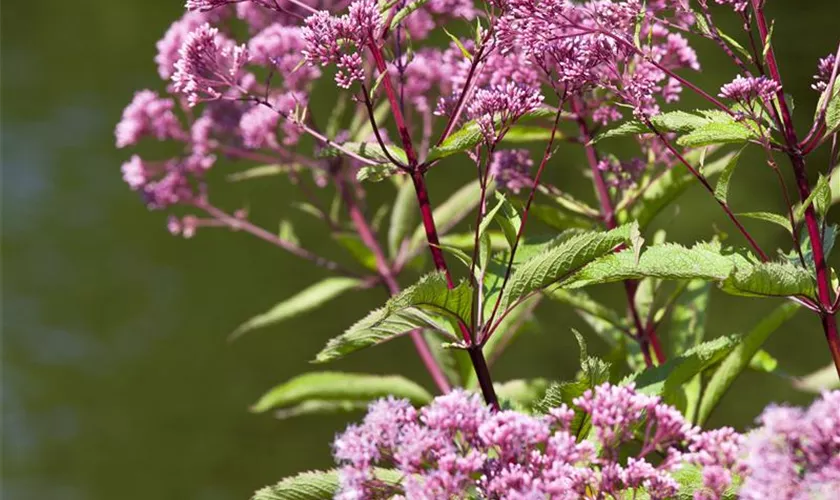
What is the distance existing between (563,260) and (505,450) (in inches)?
5.7

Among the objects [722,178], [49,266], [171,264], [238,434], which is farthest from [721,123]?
[49,266]

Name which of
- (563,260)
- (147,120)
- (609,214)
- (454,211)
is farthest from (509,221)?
(147,120)

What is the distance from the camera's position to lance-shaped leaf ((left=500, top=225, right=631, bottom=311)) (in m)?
0.57

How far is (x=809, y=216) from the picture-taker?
571mm

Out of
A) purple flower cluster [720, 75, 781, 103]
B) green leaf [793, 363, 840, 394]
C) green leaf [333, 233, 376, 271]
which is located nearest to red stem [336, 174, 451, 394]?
green leaf [333, 233, 376, 271]

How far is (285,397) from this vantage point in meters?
1.04

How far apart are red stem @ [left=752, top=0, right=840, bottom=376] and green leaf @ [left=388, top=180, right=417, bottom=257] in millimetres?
547

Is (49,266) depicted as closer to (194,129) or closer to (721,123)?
(194,129)

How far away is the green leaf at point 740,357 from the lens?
0.78m

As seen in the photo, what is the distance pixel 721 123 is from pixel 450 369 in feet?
1.80

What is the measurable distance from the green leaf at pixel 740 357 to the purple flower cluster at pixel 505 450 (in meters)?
0.31

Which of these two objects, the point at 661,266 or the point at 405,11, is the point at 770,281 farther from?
the point at 405,11

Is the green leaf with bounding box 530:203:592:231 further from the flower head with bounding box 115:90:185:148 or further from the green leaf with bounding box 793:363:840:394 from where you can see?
the flower head with bounding box 115:90:185:148

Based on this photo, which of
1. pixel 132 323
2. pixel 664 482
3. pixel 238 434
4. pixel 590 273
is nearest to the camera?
pixel 664 482
